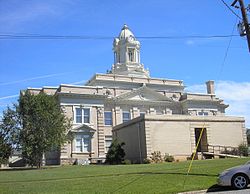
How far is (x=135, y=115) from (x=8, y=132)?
2383 centimetres

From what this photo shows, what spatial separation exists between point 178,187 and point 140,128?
1049 inches

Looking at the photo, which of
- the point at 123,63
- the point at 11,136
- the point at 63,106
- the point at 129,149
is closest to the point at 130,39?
the point at 123,63

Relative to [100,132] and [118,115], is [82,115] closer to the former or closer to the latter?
[100,132]

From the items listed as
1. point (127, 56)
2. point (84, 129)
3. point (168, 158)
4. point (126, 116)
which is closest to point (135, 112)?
point (126, 116)

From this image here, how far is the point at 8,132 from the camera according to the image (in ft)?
134

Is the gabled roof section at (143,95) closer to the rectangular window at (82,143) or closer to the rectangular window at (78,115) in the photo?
the rectangular window at (78,115)

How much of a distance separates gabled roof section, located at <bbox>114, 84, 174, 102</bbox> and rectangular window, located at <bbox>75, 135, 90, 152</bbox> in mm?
9001

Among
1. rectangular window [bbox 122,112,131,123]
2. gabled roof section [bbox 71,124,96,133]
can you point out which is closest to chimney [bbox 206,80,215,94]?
rectangular window [bbox 122,112,131,123]

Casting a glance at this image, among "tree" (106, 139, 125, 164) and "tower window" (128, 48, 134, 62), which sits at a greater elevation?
"tower window" (128, 48, 134, 62)

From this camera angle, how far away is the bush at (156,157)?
3868 centimetres

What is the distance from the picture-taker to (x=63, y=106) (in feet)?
173

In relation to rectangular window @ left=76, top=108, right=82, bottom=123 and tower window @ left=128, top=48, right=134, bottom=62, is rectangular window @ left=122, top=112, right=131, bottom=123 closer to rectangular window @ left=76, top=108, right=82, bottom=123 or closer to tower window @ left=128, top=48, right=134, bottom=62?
rectangular window @ left=76, top=108, right=82, bottom=123

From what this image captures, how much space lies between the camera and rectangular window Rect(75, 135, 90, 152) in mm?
51875

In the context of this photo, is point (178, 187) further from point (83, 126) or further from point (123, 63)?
point (123, 63)
